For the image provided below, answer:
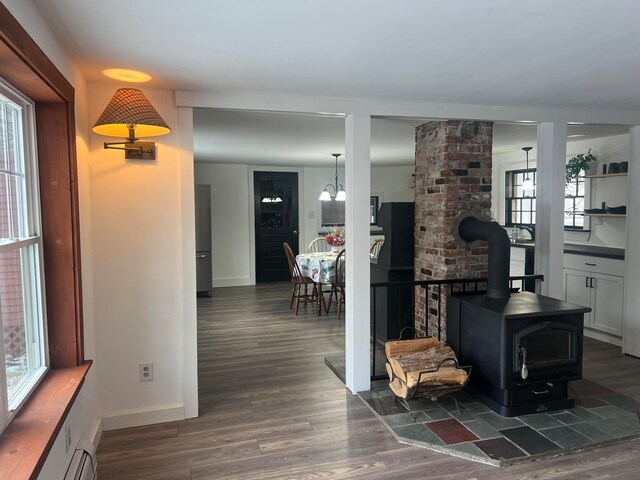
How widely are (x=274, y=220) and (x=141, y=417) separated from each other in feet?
19.1

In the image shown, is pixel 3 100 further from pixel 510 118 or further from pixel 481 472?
pixel 510 118

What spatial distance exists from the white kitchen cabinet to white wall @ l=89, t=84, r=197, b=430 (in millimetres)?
4048

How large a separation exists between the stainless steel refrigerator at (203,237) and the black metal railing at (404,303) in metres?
3.56

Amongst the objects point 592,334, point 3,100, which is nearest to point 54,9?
point 3,100

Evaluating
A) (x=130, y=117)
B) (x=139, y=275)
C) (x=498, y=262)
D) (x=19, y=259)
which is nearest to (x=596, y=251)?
(x=498, y=262)

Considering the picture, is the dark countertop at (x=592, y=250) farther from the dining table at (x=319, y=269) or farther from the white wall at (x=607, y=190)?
the dining table at (x=319, y=269)

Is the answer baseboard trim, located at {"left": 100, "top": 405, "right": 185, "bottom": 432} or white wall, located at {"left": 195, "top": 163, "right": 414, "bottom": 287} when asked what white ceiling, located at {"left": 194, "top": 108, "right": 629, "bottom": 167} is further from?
baseboard trim, located at {"left": 100, "top": 405, "right": 185, "bottom": 432}

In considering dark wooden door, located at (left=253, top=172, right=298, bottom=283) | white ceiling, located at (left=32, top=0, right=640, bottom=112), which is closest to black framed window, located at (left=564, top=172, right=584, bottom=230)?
white ceiling, located at (left=32, top=0, right=640, bottom=112)

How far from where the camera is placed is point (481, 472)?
8.15 feet

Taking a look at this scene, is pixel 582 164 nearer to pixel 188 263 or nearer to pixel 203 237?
pixel 188 263

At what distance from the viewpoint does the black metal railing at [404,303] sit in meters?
3.72

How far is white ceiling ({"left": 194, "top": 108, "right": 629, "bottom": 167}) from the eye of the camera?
402 centimetres

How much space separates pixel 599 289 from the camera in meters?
4.80

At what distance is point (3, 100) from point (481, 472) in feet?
9.26
